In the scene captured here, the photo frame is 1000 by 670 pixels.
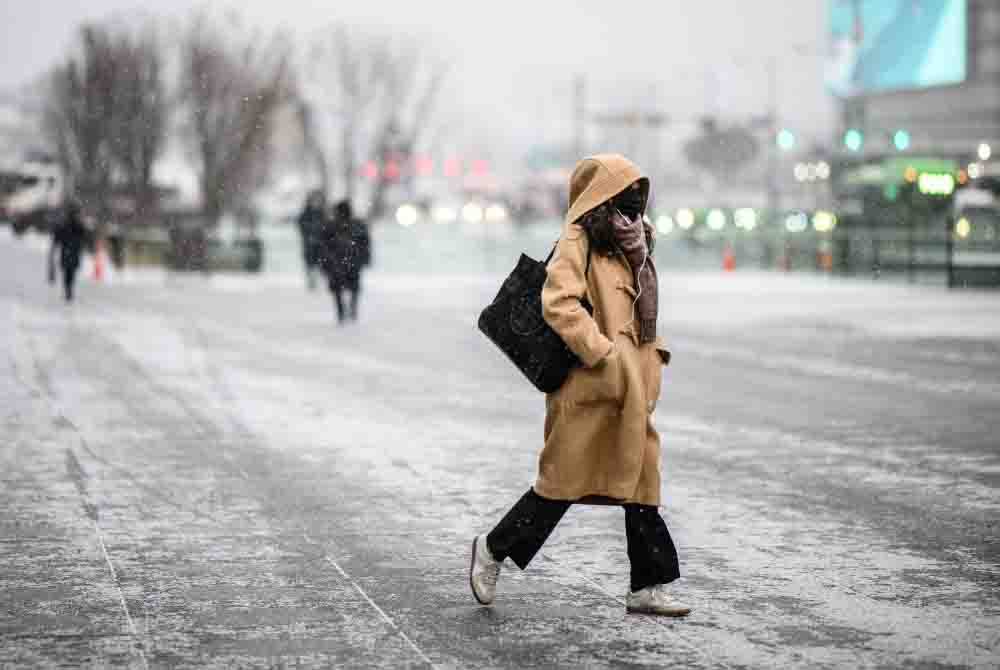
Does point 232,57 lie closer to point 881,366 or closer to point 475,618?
point 881,366

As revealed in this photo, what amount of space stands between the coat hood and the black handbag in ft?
0.61

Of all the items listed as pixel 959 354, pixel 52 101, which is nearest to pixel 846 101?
pixel 52 101

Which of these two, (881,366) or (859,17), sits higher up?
(859,17)

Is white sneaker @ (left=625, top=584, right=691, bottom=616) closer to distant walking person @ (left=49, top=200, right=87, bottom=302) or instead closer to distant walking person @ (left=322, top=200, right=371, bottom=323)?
distant walking person @ (left=322, top=200, right=371, bottom=323)

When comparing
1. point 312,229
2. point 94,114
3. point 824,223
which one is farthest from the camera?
point 824,223

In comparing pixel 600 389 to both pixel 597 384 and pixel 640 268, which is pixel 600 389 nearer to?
pixel 597 384

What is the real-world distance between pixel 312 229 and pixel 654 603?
27397 mm

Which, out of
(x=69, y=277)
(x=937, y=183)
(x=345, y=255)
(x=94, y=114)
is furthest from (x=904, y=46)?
(x=345, y=255)

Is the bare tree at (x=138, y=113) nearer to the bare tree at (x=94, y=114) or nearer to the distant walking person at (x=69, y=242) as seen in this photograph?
the bare tree at (x=94, y=114)

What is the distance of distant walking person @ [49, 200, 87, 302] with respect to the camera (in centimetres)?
2956

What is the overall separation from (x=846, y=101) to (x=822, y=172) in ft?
129

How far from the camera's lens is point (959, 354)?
20094 mm

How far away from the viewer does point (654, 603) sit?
22.5 feet

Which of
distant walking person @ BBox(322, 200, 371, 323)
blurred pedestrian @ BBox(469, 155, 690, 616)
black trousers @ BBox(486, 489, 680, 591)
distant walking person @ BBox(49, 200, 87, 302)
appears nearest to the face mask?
blurred pedestrian @ BBox(469, 155, 690, 616)
